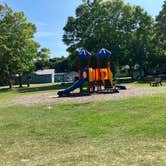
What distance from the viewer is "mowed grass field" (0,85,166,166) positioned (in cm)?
696

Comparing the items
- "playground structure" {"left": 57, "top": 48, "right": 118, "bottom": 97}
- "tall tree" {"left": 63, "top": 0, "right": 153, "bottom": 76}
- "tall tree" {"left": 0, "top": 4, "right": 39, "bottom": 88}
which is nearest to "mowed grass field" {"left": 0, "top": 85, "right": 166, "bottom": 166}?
"playground structure" {"left": 57, "top": 48, "right": 118, "bottom": 97}

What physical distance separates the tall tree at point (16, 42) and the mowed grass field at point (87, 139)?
125ft

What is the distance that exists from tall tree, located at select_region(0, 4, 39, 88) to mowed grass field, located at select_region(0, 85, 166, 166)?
125ft

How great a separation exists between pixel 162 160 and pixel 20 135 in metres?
4.33

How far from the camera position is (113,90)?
25891mm

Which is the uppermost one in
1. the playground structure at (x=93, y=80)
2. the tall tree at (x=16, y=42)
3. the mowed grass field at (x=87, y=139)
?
the tall tree at (x=16, y=42)

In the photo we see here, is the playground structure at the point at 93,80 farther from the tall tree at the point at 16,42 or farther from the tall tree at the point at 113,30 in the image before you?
the tall tree at the point at 113,30

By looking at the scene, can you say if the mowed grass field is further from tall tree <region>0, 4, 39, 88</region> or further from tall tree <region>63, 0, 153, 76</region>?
tall tree <region>63, 0, 153, 76</region>

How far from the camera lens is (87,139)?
A: 880 cm

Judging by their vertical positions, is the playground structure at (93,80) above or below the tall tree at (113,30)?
below

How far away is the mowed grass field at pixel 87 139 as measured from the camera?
22.8 ft

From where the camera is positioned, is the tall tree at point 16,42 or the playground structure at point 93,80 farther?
the tall tree at point 16,42

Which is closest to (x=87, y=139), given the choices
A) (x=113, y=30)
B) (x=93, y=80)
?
(x=93, y=80)

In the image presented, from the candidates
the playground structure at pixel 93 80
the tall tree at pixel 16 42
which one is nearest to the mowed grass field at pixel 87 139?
the playground structure at pixel 93 80
